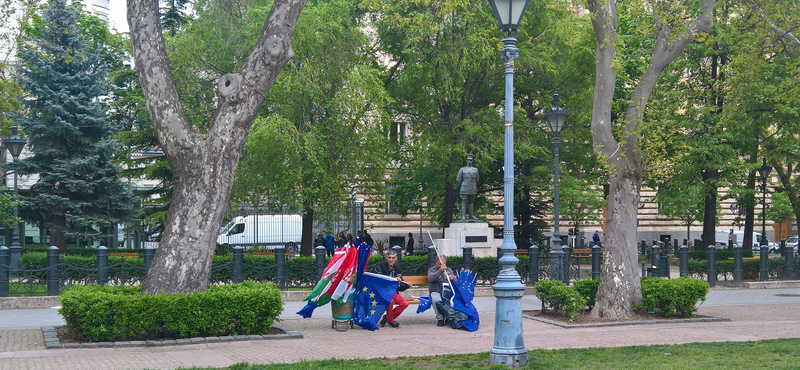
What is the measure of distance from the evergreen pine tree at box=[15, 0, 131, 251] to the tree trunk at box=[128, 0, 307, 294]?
1561 centimetres

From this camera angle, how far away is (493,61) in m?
28.4

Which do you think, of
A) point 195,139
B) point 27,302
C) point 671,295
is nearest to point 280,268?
point 27,302

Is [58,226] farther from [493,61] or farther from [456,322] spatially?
[456,322]

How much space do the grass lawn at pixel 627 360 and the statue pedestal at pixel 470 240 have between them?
12.6m

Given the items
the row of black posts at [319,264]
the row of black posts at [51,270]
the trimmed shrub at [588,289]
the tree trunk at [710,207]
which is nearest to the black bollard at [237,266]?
the row of black posts at [319,264]

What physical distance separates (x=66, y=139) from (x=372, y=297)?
1880cm

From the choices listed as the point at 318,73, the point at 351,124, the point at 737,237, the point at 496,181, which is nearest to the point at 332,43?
the point at 318,73

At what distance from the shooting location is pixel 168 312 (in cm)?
1134

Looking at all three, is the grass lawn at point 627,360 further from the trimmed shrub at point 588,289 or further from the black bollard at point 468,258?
the black bollard at point 468,258

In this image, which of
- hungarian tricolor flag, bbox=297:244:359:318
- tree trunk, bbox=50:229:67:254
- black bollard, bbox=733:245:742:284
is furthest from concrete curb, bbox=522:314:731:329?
tree trunk, bbox=50:229:67:254

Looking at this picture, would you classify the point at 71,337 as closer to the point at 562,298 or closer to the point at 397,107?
the point at 562,298

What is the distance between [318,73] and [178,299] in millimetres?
13911

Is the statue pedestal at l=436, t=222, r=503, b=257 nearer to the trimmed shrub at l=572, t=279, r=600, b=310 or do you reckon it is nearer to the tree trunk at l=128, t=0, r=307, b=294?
the trimmed shrub at l=572, t=279, r=600, b=310

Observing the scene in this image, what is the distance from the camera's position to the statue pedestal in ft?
78.0
